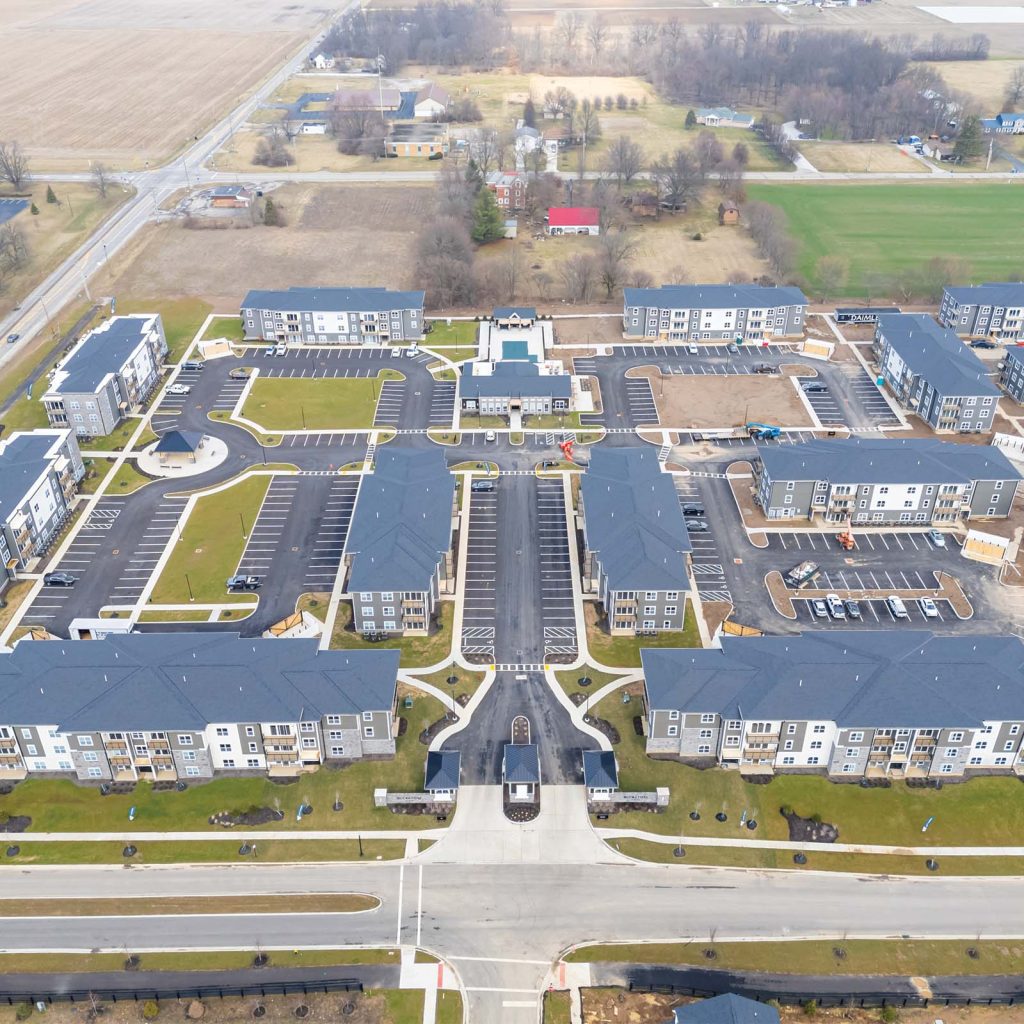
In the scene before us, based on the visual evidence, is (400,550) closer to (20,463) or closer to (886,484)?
(20,463)

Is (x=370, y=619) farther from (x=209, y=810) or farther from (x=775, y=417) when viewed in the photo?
(x=775, y=417)

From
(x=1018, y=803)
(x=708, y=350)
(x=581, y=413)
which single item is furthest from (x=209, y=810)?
(x=708, y=350)

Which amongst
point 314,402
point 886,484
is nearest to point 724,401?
point 886,484

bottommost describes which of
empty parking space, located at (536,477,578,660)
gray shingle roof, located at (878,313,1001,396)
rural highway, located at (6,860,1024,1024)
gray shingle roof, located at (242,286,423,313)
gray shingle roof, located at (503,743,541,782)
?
rural highway, located at (6,860,1024,1024)

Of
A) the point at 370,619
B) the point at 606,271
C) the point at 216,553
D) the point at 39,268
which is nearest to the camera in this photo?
the point at 370,619

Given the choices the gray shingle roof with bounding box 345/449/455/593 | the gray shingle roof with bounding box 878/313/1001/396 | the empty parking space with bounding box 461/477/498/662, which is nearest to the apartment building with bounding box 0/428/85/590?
the gray shingle roof with bounding box 345/449/455/593

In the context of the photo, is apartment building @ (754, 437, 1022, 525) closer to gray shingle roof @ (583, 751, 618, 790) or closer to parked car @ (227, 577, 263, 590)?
gray shingle roof @ (583, 751, 618, 790)

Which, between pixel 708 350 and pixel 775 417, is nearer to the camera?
pixel 775 417
